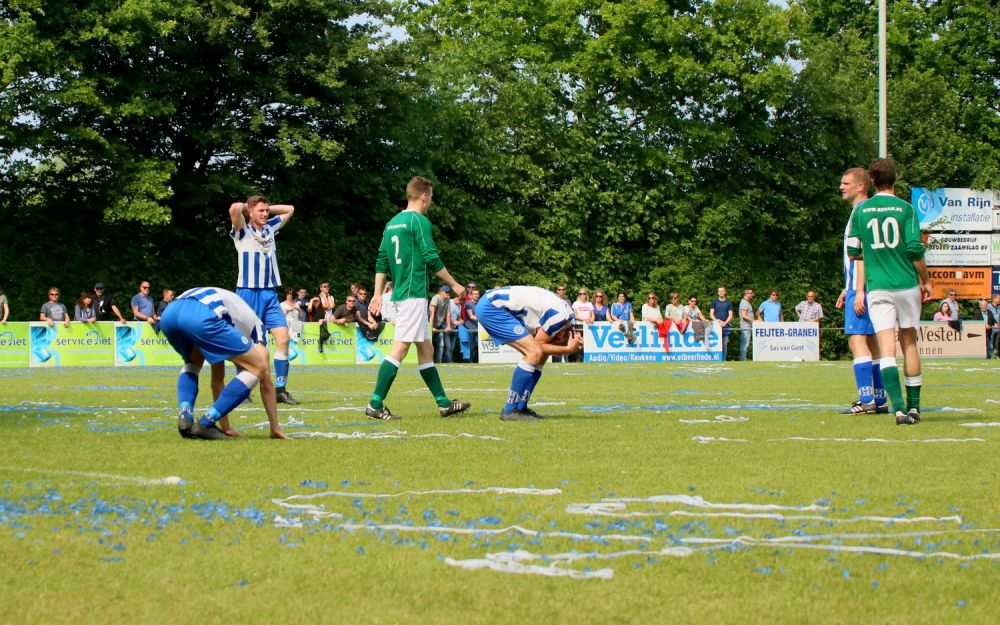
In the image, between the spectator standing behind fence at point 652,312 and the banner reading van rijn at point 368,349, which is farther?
the spectator standing behind fence at point 652,312

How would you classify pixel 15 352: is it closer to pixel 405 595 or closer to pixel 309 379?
pixel 309 379

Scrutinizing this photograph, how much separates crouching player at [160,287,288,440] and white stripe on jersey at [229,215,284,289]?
338cm

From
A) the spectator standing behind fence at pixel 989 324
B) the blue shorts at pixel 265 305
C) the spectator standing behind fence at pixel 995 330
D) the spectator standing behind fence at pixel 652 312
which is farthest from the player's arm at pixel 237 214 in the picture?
the spectator standing behind fence at pixel 995 330

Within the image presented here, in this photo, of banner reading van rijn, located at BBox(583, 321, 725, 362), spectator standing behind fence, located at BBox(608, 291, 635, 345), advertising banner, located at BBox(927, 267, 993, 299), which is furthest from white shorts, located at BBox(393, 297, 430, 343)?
advertising banner, located at BBox(927, 267, 993, 299)

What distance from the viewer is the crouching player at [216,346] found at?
30.9 ft

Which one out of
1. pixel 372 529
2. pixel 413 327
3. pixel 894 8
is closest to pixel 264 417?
pixel 413 327

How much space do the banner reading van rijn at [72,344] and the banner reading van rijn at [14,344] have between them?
149mm

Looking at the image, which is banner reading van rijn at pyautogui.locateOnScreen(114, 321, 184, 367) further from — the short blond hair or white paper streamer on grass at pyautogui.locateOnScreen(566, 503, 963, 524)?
white paper streamer on grass at pyautogui.locateOnScreen(566, 503, 963, 524)

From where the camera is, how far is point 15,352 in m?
30.3

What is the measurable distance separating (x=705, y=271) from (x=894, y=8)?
18.2 metres

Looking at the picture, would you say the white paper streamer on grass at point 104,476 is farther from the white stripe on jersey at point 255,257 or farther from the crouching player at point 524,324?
the white stripe on jersey at point 255,257

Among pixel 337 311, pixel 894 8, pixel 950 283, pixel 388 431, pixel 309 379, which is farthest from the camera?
pixel 894 8

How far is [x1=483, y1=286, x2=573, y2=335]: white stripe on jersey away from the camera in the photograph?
11711 mm

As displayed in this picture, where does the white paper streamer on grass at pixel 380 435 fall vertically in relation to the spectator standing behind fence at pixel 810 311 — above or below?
below
